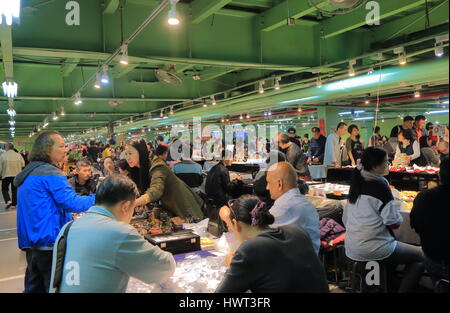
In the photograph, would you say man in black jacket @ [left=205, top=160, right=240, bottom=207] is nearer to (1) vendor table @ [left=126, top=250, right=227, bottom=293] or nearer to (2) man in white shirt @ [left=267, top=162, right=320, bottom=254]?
(2) man in white shirt @ [left=267, top=162, right=320, bottom=254]

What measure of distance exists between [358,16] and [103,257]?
566 centimetres

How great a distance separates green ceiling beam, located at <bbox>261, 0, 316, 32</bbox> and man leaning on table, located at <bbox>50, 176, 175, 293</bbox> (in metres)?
4.39

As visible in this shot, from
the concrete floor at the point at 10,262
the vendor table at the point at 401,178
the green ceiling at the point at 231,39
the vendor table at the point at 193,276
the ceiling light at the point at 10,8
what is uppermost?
the green ceiling at the point at 231,39

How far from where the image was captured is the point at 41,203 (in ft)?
8.77

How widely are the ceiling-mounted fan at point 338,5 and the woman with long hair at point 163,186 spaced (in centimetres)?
237

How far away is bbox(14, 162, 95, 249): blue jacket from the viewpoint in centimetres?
266

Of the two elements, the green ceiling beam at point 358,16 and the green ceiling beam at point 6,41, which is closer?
the green ceiling beam at point 6,41

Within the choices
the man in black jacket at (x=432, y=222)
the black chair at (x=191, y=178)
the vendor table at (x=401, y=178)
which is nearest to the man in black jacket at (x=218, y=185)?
the black chair at (x=191, y=178)

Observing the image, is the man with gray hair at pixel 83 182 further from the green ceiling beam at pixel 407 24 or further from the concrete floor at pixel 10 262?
the green ceiling beam at pixel 407 24

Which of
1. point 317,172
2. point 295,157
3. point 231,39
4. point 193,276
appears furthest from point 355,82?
point 193,276

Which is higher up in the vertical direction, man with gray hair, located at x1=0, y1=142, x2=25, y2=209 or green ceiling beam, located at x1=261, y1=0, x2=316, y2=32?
green ceiling beam, located at x1=261, y1=0, x2=316, y2=32

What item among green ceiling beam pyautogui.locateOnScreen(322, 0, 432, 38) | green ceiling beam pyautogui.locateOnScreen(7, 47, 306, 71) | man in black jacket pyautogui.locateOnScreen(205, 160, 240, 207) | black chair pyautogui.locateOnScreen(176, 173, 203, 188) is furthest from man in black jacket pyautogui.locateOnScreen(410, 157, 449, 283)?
green ceiling beam pyautogui.locateOnScreen(7, 47, 306, 71)

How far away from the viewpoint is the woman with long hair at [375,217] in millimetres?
3051
